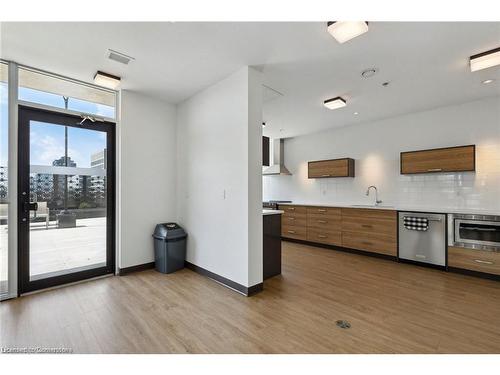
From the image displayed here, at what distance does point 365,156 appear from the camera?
17.2 feet

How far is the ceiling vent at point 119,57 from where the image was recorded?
2.55 m

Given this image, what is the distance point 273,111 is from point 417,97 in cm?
236

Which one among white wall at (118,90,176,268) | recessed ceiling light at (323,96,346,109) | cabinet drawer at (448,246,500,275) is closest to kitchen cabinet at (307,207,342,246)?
cabinet drawer at (448,246,500,275)

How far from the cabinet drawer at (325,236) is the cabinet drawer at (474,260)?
1.79 m

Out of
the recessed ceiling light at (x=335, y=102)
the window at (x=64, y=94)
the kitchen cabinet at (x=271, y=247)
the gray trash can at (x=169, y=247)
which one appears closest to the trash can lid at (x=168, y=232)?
the gray trash can at (x=169, y=247)

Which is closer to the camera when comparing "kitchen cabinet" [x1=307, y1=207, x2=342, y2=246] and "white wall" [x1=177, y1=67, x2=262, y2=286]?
"white wall" [x1=177, y1=67, x2=262, y2=286]

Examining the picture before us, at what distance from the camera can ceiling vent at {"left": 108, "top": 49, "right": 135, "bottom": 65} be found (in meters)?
2.55

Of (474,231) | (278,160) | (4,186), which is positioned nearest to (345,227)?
(474,231)

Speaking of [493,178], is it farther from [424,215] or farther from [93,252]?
[93,252]

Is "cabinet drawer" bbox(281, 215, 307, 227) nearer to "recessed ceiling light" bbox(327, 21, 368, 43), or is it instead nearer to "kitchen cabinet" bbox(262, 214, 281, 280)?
"kitchen cabinet" bbox(262, 214, 281, 280)

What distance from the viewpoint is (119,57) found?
8.65 feet

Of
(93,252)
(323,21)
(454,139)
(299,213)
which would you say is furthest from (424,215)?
(93,252)

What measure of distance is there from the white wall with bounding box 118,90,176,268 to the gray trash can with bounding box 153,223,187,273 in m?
0.21

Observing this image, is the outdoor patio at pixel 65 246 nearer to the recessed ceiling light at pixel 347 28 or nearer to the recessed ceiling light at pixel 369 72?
the recessed ceiling light at pixel 347 28
